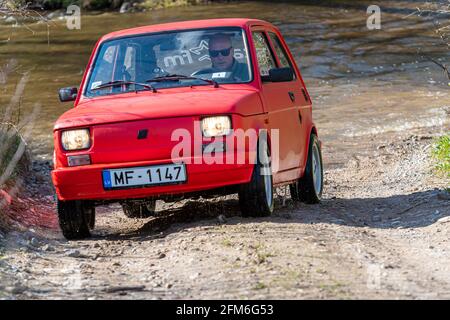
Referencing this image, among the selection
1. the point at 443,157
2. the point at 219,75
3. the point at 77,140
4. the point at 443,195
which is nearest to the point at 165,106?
the point at 77,140

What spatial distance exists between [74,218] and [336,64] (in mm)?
17140

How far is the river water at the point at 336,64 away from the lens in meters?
17.6

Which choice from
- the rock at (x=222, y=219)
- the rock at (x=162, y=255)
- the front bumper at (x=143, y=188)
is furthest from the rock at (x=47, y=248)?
the rock at (x=222, y=219)

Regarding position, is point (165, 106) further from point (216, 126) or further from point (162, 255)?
point (162, 255)

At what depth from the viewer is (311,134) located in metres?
10.1

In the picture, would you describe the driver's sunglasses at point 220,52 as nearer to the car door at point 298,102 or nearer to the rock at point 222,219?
the car door at point 298,102

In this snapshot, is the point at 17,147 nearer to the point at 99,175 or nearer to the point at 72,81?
the point at 99,175

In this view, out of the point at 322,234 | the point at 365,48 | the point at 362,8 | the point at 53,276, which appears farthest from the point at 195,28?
the point at 362,8

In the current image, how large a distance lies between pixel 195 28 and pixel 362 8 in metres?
26.7

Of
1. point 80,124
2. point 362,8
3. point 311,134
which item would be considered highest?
point 80,124

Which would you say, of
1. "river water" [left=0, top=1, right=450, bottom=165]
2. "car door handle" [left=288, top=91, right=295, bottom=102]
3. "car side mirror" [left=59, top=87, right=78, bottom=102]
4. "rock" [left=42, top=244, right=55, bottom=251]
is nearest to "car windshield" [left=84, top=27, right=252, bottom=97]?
"car side mirror" [left=59, top=87, right=78, bottom=102]

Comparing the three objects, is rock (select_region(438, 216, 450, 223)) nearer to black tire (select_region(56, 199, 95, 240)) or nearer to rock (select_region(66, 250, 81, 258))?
black tire (select_region(56, 199, 95, 240))

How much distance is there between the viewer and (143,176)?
7719mm

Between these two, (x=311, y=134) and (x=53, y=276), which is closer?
(x=53, y=276)
